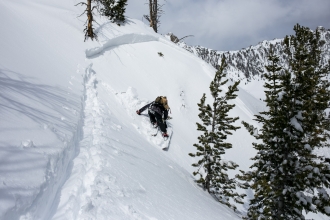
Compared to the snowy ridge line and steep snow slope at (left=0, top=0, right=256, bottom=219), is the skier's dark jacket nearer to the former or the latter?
steep snow slope at (left=0, top=0, right=256, bottom=219)

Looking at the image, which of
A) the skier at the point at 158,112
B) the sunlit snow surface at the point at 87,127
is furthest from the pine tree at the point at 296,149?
the skier at the point at 158,112

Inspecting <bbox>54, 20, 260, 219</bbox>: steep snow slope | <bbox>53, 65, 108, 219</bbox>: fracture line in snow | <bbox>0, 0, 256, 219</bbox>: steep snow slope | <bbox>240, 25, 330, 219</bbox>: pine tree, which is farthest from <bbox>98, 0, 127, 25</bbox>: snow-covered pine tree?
<bbox>240, 25, 330, 219</bbox>: pine tree

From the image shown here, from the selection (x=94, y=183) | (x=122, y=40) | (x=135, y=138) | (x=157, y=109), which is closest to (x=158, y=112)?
(x=157, y=109)

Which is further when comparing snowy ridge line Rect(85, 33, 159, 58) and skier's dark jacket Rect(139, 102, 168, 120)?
snowy ridge line Rect(85, 33, 159, 58)

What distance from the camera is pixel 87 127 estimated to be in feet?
21.7

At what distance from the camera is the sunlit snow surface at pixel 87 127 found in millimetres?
3291

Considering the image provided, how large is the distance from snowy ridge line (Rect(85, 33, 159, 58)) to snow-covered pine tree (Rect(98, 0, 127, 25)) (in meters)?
2.11

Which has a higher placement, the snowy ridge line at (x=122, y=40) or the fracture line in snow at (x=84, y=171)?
the snowy ridge line at (x=122, y=40)

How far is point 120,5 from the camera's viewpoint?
1647cm

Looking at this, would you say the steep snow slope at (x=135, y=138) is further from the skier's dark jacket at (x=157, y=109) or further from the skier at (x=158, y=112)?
the skier's dark jacket at (x=157, y=109)

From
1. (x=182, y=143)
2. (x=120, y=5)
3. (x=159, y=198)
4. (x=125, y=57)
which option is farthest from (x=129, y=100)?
(x=120, y=5)

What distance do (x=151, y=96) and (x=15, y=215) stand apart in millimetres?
10189

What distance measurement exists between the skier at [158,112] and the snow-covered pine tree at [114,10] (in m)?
10.0

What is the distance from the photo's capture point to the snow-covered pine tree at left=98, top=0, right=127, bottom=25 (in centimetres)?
1632
